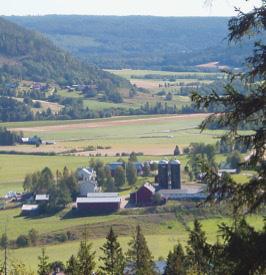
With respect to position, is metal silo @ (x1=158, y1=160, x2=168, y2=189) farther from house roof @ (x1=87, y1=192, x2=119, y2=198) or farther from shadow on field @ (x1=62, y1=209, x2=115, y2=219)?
shadow on field @ (x1=62, y1=209, x2=115, y2=219)

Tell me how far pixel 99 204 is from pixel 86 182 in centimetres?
552

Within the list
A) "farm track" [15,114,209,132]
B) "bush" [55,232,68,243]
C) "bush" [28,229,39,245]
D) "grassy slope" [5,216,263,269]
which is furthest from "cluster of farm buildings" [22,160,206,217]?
"farm track" [15,114,209,132]

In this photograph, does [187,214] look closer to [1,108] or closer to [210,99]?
[210,99]

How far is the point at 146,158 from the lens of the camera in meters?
63.7

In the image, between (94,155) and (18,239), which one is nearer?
(18,239)

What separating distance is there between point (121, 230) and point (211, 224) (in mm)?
4277

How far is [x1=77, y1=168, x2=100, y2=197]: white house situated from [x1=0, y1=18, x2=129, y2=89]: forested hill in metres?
85.4

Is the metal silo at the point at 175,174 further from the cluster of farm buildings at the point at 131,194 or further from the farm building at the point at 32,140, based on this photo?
the farm building at the point at 32,140

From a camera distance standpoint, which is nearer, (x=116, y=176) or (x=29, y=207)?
(x=29, y=207)

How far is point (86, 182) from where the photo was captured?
1941 inches

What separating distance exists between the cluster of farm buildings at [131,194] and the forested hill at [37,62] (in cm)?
8654

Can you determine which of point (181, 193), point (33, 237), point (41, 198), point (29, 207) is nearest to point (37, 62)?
point (41, 198)

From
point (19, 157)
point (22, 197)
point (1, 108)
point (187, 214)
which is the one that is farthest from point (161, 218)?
point (1, 108)

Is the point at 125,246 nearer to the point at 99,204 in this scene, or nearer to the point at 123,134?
the point at 99,204
